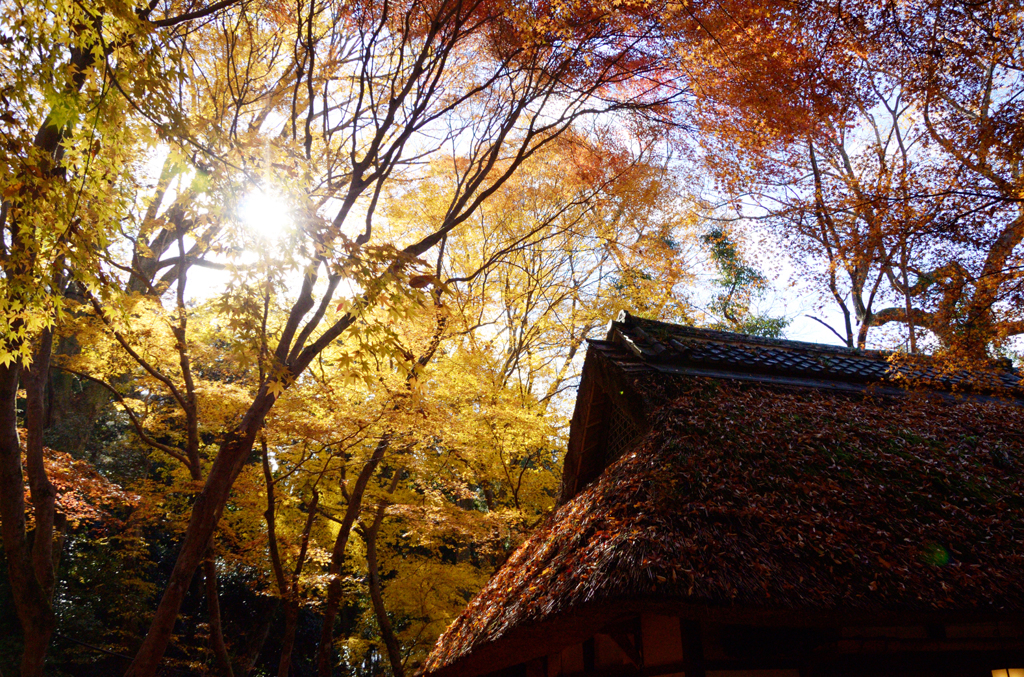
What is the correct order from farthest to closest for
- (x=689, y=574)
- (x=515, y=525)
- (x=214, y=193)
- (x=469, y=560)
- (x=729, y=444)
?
(x=469, y=560) → (x=515, y=525) → (x=214, y=193) → (x=729, y=444) → (x=689, y=574)

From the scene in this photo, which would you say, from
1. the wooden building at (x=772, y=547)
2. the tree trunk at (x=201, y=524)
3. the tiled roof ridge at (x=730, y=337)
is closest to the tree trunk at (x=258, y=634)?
the tree trunk at (x=201, y=524)

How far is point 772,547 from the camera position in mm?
3564

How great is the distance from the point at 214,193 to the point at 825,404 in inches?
244

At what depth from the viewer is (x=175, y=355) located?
865cm

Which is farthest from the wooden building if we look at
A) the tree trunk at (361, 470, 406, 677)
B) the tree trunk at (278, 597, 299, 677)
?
the tree trunk at (361, 470, 406, 677)

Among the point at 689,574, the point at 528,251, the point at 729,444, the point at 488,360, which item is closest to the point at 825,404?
the point at 729,444

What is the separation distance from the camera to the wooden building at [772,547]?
3.34 metres

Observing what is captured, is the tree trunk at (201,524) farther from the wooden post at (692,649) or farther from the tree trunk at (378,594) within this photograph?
the tree trunk at (378,594)

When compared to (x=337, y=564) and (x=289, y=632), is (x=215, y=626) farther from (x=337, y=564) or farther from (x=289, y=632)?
(x=337, y=564)

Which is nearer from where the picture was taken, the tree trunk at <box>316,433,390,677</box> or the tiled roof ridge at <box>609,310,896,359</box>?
the tiled roof ridge at <box>609,310,896,359</box>

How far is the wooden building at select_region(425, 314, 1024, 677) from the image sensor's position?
334 centimetres

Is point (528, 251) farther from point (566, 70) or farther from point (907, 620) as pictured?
point (907, 620)

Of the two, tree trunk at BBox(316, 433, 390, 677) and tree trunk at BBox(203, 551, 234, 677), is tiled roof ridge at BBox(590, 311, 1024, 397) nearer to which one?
tree trunk at BBox(316, 433, 390, 677)

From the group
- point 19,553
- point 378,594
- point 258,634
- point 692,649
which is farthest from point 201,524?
point 258,634
